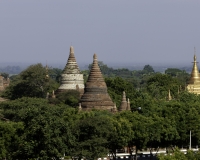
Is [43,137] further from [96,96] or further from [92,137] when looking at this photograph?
[96,96]

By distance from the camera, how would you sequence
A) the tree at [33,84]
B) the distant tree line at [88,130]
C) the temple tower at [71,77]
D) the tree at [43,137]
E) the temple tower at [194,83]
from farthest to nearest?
the temple tower at [194,83] < the tree at [33,84] < the temple tower at [71,77] < the distant tree line at [88,130] < the tree at [43,137]

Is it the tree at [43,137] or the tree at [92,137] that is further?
the tree at [92,137]

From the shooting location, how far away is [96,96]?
73.2m

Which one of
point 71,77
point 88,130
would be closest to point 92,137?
point 88,130

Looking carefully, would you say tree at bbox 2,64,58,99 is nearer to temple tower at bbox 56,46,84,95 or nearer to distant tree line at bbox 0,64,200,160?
temple tower at bbox 56,46,84,95

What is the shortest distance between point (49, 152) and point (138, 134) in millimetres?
11105

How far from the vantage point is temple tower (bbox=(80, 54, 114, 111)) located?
72.8 m

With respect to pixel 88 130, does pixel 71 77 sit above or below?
above

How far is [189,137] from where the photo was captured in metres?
62.1

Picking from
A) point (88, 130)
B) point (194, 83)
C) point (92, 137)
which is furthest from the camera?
point (194, 83)

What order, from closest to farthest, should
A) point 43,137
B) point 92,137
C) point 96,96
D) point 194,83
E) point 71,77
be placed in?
point 43,137 < point 92,137 < point 96,96 < point 71,77 < point 194,83

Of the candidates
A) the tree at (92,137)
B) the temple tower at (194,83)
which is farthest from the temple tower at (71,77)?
the tree at (92,137)

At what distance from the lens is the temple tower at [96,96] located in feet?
239

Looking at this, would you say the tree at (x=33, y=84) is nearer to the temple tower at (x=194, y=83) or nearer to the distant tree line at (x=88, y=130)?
the distant tree line at (x=88, y=130)
